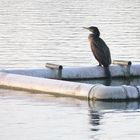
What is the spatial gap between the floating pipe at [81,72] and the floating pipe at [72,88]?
1.10m

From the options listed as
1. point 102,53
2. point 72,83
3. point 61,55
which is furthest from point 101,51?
point 61,55

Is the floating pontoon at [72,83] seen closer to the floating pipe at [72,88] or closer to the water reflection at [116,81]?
the floating pipe at [72,88]

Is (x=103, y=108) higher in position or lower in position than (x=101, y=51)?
lower

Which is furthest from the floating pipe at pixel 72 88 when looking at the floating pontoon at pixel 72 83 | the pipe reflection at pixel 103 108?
the pipe reflection at pixel 103 108

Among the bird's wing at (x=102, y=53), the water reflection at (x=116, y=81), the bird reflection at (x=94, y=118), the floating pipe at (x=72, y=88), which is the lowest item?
the bird reflection at (x=94, y=118)

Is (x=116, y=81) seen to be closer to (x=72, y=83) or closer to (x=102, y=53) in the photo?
(x=102, y=53)

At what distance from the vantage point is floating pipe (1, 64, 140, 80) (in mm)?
25375

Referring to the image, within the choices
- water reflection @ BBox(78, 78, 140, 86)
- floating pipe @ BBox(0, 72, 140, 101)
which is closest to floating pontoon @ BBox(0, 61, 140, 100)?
floating pipe @ BBox(0, 72, 140, 101)

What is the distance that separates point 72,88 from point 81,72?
135 inches

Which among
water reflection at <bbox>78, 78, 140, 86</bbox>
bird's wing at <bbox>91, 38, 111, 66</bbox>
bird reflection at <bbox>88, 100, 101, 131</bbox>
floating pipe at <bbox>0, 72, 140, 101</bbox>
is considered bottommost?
bird reflection at <bbox>88, 100, 101, 131</bbox>

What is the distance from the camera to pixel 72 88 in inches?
883

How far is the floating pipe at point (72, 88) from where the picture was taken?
21.7 m

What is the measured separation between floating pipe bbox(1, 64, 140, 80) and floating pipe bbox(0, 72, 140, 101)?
1.10m

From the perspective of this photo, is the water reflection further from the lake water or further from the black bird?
the lake water
